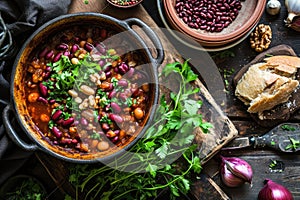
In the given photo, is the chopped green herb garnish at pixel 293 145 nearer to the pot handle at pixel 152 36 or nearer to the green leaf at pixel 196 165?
the green leaf at pixel 196 165

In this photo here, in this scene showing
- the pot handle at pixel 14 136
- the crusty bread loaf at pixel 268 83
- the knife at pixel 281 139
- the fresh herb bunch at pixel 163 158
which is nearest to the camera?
the pot handle at pixel 14 136

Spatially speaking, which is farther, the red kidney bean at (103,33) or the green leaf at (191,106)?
the red kidney bean at (103,33)

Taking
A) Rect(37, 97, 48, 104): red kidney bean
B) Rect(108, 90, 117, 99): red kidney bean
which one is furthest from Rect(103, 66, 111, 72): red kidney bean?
Rect(37, 97, 48, 104): red kidney bean

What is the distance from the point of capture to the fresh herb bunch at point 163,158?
9.59ft

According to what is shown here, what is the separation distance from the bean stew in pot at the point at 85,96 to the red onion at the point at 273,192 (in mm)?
828

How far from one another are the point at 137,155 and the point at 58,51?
69 centimetres

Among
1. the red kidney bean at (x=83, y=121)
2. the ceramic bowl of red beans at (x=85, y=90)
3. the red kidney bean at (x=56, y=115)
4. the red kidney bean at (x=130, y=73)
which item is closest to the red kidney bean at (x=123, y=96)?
the ceramic bowl of red beans at (x=85, y=90)

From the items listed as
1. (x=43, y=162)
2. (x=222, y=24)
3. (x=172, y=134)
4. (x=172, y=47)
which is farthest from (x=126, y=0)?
(x=43, y=162)

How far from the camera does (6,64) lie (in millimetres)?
3078

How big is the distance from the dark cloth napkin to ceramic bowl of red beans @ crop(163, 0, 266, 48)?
2.07 feet

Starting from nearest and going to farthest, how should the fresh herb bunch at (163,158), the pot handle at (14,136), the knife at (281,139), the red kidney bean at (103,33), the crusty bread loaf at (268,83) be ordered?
the pot handle at (14,136) < the fresh herb bunch at (163,158) < the red kidney bean at (103,33) < the crusty bread loaf at (268,83) < the knife at (281,139)

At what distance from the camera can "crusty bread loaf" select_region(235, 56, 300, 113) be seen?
3.13 metres

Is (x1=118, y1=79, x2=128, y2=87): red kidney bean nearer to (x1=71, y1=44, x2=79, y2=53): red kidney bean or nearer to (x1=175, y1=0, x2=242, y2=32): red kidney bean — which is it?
(x1=71, y1=44, x2=79, y2=53): red kidney bean

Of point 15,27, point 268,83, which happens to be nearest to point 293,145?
point 268,83
